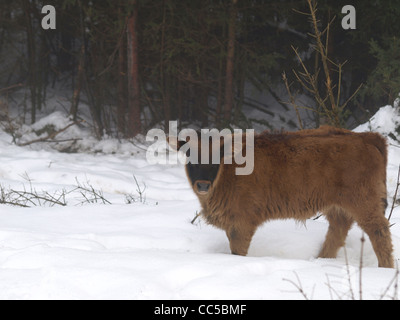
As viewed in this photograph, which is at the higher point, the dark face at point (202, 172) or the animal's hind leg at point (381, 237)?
the dark face at point (202, 172)

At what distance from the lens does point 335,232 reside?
4.40 metres

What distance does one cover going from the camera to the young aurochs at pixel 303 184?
3955 millimetres

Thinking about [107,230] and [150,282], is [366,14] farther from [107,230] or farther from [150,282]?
[150,282]

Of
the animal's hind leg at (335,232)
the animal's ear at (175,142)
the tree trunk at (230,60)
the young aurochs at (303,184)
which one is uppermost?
the tree trunk at (230,60)

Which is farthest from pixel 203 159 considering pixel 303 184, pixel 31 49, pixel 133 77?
pixel 31 49

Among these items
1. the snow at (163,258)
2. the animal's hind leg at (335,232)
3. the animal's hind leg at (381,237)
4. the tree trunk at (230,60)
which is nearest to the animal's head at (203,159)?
the snow at (163,258)

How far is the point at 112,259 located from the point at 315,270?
5.07 feet

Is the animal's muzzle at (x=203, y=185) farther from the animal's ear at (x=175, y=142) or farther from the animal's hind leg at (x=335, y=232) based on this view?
the animal's hind leg at (x=335, y=232)

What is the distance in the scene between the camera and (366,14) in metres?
11.5

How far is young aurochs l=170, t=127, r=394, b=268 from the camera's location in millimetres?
3955

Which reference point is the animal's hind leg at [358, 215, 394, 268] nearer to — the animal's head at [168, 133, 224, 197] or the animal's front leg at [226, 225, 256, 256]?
the animal's front leg at [226, 225, 256, 256]

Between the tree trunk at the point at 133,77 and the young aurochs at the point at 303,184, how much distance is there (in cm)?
837

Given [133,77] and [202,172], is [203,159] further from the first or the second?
[133,77]

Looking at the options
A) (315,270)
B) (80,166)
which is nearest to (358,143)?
(315,270)
